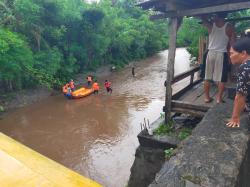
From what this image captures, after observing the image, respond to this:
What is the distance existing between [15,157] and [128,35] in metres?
27.7

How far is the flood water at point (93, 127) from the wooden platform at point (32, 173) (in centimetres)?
305

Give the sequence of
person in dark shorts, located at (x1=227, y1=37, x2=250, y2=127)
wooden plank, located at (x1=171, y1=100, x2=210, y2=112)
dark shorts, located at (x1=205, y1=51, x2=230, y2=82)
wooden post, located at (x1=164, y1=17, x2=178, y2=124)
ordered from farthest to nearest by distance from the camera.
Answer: wooden plank, located at (x1=171, y1=100, x2=210, y2=112) < wooden post, located at (x1=164, y1=17, x2=178, y2=124) < dark shorts, located at (x1=205, y1=51, x2=230, y2=82) < person in dark shorts, located at (x1=227, y1=37, x2=250, y2=127)

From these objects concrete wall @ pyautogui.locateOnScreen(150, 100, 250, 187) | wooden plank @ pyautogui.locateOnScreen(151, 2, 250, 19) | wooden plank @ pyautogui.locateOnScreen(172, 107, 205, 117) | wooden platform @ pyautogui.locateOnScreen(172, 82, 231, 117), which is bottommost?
wooden plank @ pyautogui.locateOnScreen(172, 107, 205, 117)

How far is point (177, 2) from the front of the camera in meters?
5.74

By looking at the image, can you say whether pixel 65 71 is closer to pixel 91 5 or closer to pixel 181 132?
pixel 91 5

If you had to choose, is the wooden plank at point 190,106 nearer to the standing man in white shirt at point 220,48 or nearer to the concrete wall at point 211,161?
the standing man in white shirt at point 220,48

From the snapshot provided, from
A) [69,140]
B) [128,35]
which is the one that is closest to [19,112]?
[69,140]

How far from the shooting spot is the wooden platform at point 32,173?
4859 mm

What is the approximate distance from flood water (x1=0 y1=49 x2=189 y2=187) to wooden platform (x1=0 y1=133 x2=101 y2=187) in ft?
10.0

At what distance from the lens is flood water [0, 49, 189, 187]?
9406 mm

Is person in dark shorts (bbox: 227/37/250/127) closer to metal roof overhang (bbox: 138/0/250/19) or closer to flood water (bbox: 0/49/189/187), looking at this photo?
metal roof overhang (bbox: 138/0/250/19)

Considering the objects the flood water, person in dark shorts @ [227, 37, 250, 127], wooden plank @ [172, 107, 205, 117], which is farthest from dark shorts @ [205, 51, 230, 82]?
the flood water

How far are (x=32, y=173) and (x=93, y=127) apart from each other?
25.9 ft

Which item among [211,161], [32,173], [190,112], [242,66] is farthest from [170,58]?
[32,173]
